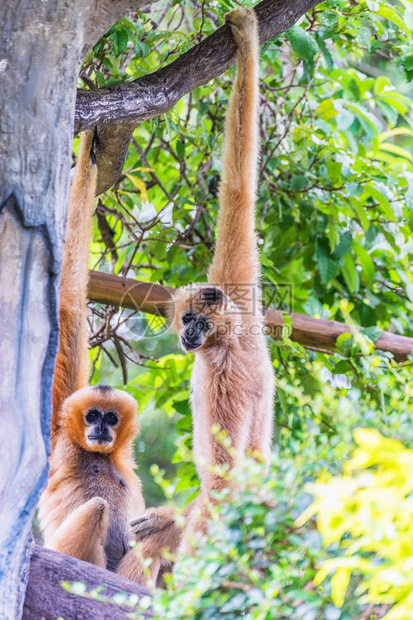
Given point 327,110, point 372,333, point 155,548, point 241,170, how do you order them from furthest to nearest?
point 327,110, point 372,333, point 241,170, point 155,548

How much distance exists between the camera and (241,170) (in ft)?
13.1

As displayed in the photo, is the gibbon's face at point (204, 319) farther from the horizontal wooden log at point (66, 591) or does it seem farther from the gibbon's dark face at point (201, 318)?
the horizontal wooden log at point (66, 591)

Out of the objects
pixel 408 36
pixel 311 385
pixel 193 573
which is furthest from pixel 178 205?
pixel 193 573

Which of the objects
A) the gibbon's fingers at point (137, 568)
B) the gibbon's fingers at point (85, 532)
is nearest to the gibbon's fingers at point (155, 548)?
the gibbon's fingers at point (137, 568)

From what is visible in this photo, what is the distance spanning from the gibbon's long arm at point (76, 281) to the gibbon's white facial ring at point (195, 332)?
1.94 feet

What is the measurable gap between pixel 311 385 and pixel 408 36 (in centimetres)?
248

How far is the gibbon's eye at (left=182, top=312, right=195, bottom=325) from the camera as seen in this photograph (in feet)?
14.1

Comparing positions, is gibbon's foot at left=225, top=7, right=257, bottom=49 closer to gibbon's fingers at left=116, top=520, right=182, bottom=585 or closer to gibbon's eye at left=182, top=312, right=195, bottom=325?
gibbon's eye at left=182, top=312, right=195, bottom=325

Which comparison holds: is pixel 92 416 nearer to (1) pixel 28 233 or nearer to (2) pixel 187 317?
(2) pixel 187 317

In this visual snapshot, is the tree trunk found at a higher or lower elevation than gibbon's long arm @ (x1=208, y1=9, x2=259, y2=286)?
lower

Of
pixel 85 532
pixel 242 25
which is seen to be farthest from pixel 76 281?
pixel 242 25

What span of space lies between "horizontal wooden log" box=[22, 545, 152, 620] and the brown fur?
3.34 feet

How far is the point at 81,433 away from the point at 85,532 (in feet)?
2.27

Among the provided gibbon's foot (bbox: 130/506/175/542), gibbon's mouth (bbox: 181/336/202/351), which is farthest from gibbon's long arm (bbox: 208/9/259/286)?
gibbon's foot (bbox: 130/506/175/542)
